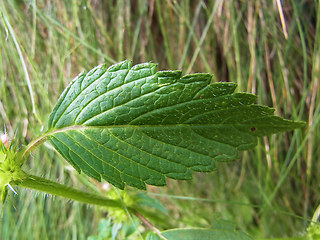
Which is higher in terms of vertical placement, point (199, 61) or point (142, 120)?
point (199, 61)

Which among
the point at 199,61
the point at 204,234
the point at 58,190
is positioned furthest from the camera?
the point at 199,61

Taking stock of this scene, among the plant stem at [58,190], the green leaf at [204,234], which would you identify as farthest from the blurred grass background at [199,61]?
the plant stem at [58,190]

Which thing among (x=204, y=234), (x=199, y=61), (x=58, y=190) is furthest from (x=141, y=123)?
(x=199, y=61)

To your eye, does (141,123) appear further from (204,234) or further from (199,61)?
(199,61)

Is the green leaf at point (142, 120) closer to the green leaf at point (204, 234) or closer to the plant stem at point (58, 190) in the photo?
the plant stem at point (58, 190)

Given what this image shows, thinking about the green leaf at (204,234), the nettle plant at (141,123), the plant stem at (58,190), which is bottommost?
the green leaf at (204,234)

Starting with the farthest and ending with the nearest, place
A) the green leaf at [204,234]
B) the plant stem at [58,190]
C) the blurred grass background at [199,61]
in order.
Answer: the blurred grass background at [199,61], the green leaf at [204,234], the plant stem at [58,190]

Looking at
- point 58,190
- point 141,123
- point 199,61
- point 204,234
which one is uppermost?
point 199,61

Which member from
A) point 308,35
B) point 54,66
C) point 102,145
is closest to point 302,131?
point 308,35

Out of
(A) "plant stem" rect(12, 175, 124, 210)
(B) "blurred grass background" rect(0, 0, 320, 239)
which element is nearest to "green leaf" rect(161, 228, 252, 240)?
(A) "plant stem" rect(12, 175, 124, 210)
